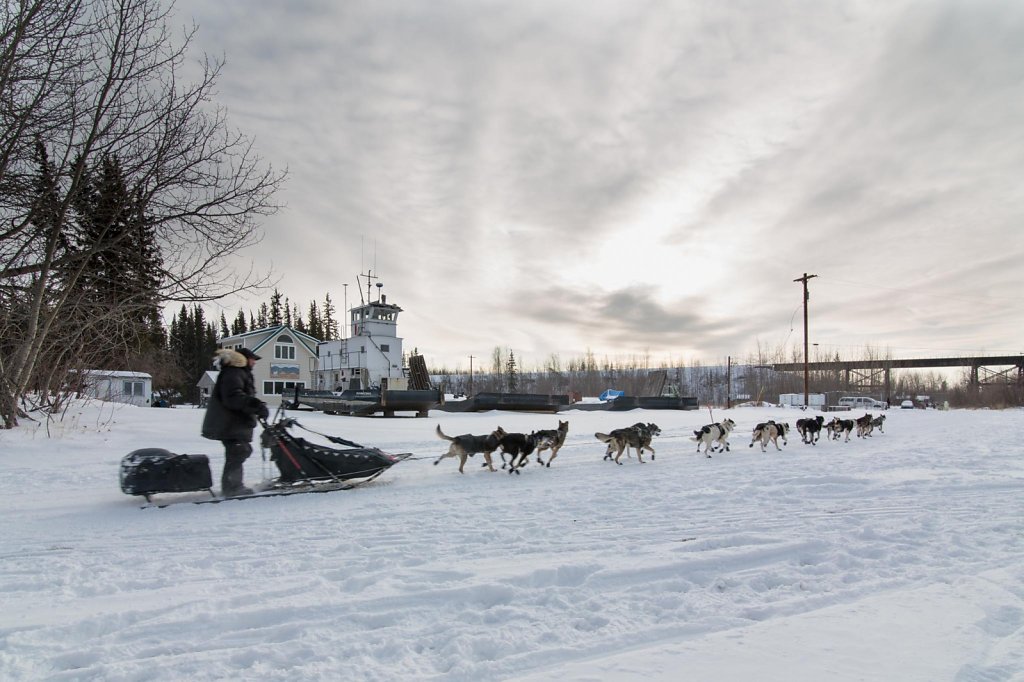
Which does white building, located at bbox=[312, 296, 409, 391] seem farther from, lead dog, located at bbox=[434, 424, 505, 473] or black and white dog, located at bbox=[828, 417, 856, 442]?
lead dog, located at bbox=[434, 424, 505, 473]

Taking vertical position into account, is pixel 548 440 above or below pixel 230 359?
below

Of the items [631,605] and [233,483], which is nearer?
[631,605]

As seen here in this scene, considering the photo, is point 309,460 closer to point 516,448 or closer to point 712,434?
point 516,448

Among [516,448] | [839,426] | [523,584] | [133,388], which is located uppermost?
[133,388]

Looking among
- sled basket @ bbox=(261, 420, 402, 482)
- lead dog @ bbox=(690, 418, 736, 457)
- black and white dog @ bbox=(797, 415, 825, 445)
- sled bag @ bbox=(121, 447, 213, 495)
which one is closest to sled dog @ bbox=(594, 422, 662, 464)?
lead dog @ bbox=(690, 418, 736, 457)

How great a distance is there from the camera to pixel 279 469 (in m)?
7.65

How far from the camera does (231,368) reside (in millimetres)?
7156

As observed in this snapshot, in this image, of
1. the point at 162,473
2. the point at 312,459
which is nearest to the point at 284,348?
the point at 312,459

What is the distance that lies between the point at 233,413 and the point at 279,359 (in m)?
46.3

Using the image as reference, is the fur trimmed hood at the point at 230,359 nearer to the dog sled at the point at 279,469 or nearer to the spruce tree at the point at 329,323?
the dog sled at the point at 279,469

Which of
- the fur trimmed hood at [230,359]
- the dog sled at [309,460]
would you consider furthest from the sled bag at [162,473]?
the fur trimmed hood at [230,359]

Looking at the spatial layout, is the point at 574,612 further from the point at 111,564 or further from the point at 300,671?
the point at 111,564

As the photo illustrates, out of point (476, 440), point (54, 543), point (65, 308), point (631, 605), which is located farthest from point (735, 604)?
point (65, 308)

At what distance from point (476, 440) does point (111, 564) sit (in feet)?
19.5
